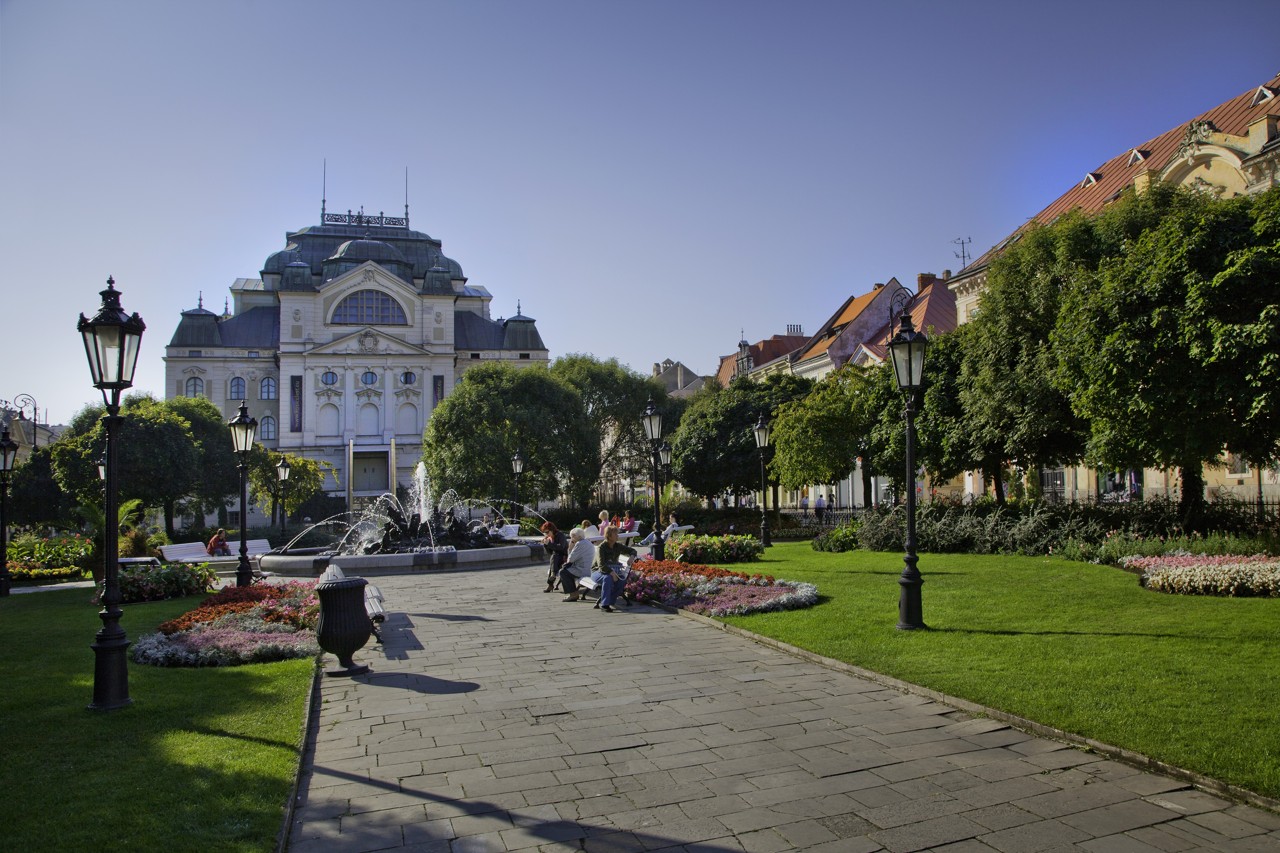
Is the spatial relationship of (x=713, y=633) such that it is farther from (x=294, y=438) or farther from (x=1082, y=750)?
(x=294, y=438)

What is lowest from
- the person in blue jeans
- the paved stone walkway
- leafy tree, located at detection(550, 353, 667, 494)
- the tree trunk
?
the paved stone walkway

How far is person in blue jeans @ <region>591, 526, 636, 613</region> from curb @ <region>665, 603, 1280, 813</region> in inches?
179

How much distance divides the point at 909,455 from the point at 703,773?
6.62 m

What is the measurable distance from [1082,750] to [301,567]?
20.1 metres

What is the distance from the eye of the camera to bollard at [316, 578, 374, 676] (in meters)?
9.67

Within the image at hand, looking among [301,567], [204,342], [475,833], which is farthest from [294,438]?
[475,833]

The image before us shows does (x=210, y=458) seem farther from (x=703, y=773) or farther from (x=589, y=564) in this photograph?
(x=703, y=773)

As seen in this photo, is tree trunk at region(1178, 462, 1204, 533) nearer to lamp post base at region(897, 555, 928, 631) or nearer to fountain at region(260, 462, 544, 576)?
lamp post base at region(897, 555, 928, 631)

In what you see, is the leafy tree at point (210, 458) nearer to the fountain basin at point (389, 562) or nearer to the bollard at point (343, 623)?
the fountain basin at point (389, 562)

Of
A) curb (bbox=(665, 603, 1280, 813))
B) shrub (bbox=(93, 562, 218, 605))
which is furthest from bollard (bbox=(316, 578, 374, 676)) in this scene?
shrub (bbox=(93, 562, 218, 605))

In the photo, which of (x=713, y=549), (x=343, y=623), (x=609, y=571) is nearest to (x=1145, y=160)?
(x=713, y=549)

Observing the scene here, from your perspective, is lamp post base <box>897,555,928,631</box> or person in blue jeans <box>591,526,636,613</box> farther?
person in blue jeans <box>591,526,636,613</box>

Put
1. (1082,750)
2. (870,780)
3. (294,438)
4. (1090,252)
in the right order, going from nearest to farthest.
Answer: (870,780) → (1082,750) → (1090,252) → (294,438)

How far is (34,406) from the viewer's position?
1699 inches
